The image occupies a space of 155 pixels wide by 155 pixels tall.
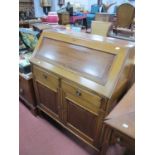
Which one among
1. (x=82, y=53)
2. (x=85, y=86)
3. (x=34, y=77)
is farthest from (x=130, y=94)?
(x=34, y=77)

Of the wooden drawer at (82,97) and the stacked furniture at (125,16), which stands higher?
the stacked furniture at (125,16)

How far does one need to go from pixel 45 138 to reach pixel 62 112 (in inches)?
16.6

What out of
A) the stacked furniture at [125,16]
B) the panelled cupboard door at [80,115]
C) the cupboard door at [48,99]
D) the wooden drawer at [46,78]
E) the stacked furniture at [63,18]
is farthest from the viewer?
the stacked furniture at [63,18]

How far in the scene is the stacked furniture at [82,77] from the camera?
100 centimetres

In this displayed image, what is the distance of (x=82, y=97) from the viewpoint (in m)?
1.13

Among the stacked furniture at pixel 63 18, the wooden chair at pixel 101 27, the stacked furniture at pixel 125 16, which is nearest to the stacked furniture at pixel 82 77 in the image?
the wooden chair at pixel 101 27

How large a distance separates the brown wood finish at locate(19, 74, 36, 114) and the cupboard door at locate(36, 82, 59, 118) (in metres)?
0.14

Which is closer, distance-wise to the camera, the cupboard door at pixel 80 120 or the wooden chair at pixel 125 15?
the cupboard door at pixel 80 120

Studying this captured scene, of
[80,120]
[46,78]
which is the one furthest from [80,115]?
[46,78]

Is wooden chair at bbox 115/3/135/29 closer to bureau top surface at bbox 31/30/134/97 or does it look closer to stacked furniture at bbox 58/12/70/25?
stacked furniture at bbox 58/12/70/25

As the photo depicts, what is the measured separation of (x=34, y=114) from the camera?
185cm

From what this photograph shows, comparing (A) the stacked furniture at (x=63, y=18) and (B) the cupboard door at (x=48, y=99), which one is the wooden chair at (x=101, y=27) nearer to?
(B) the cupboard door at (x=48, y=99)
